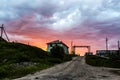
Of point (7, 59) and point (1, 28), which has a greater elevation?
point (1, 28)

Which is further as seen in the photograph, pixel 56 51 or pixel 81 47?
pixel 81 47

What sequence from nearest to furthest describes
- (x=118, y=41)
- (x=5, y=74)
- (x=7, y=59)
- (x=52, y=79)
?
Answer: (x=52, y=79) → (x=5, y=74) → (x=7, y=59) → (x=118, y=41)

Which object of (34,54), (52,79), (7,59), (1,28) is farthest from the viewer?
(1,28)

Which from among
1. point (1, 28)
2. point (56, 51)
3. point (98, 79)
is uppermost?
point (1, 28)

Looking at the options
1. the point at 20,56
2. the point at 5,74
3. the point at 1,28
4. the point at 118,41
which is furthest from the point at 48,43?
the point at 5,74

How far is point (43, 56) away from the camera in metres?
72.2

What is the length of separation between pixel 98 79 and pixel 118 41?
10258 centimetres

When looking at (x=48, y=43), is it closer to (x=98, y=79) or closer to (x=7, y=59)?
(x=7, y=59)

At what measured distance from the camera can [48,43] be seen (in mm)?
169250

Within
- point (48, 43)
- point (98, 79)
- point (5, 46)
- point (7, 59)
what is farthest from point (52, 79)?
point (48, 43)

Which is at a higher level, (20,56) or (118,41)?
(118,41)

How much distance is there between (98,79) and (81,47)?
15129 cm

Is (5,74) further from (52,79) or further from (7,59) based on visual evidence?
(7,59)

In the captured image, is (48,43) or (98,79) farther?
(48,43)
